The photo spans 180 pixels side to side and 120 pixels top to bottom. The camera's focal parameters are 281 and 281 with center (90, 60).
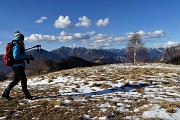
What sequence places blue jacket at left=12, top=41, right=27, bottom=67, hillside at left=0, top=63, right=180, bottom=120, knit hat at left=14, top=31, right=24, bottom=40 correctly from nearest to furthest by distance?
1. hillside at left=0, top=63, right=180, bottom=120
2. blue jacket at left=12, top=41, right=27, bottom=67
3. knit hat at left=14, top=31, right=24, bottom=40

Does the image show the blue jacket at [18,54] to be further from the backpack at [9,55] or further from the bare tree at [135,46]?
the bare tree at [135,46]

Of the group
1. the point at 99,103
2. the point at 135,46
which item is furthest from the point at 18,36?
the point at 135,46

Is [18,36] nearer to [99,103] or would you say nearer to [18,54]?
[18,54]

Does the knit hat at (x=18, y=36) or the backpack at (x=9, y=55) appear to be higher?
the knit hat at (x=18, y=36)

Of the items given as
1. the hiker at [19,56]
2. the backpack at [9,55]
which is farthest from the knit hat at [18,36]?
the backpack at [9,55]

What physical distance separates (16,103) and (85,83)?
735cm

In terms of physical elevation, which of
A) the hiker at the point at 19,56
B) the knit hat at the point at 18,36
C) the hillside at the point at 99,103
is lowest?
the hillside at the point at 99,103

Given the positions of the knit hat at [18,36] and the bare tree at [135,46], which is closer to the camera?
the knit hat at [18,36]

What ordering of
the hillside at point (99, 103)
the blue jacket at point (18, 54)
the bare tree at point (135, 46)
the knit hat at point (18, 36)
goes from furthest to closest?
1. the bare tree at point (135, 46)
2. the knit hat at point (18, 36)
3. the blue jacket at point (18, 54)
4. the hillside at point (99, 103)

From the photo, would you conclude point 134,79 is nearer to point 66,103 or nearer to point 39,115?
point 66,103

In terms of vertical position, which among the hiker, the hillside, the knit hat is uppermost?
the knit hat

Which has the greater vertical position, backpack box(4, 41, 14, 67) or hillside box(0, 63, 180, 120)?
backpack box(4, 41, 14, 67)

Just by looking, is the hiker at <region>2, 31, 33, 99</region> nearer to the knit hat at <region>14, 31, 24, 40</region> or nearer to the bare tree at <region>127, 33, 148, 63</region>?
the knit hat at <region>14, 31, 24, 40</region>

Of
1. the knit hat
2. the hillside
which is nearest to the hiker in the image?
the knit hat
